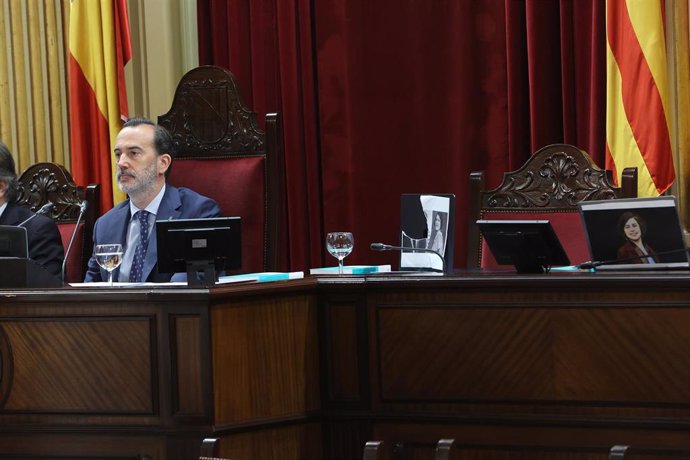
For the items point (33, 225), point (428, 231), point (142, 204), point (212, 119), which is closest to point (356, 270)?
point (428, 231)

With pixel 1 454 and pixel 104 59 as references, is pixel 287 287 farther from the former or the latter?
pixel 104 59

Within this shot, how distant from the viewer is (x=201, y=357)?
3328 millimetres

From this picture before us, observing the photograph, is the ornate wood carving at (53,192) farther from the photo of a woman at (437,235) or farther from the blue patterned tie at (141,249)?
the photo of a woman at (437,235)

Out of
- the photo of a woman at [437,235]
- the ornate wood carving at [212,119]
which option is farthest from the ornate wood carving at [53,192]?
the photo of a woman at [437,235]

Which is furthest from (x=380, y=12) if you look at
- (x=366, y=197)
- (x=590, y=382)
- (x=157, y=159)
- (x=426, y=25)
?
(x=590, y=382)

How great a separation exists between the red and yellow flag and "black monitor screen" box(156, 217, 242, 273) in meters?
1.93

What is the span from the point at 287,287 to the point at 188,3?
268 cm

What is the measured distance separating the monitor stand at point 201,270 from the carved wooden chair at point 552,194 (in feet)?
3.89

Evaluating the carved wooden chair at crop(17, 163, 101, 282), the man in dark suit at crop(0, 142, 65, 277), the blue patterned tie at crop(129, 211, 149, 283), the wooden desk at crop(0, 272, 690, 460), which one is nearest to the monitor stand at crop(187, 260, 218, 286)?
the wooden desk at crop(0, 272, 690, 460)

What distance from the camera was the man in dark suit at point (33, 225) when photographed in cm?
456

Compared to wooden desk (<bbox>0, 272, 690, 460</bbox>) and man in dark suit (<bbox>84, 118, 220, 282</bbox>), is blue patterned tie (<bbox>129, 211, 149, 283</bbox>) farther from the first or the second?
wooden desk (<bbox>0, 272, 690, 460</bbox>)

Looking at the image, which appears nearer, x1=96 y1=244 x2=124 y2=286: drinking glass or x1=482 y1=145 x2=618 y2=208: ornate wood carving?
x1=96 y1=244 x2=124 y2=286: drinking glass

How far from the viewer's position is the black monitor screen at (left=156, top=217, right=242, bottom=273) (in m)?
3.41

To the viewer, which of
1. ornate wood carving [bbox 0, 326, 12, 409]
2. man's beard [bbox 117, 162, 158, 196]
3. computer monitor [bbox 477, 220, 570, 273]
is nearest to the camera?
computer monitor [bbox 477, 220, 570, 273]
